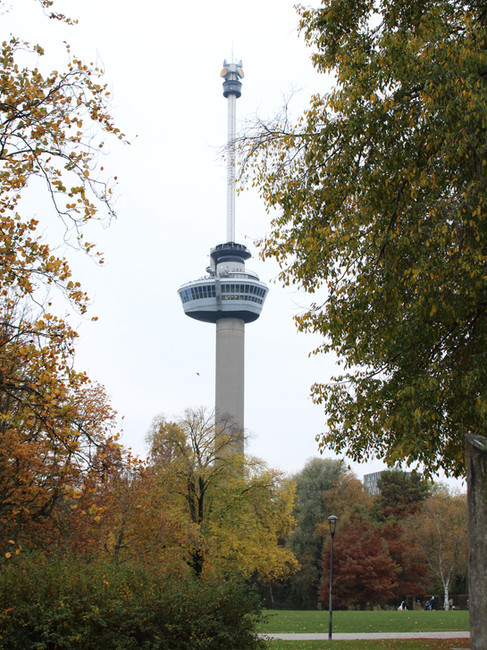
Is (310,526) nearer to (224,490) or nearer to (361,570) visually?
(361,570)

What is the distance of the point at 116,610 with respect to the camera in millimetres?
9078

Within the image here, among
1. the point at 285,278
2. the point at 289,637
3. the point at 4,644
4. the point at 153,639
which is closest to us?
the point at 4,644

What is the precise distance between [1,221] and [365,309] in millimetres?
5842

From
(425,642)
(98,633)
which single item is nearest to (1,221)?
(98,633)

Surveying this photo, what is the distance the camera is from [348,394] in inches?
483

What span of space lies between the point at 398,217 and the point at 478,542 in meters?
6.37

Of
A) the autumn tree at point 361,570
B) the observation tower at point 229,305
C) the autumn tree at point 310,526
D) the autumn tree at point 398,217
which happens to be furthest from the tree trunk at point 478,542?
the observation tower at point 229,305

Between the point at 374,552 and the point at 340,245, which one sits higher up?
the point at 340,245

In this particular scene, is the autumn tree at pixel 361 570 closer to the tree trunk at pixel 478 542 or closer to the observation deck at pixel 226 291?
the tree trunk at pixel 478 542

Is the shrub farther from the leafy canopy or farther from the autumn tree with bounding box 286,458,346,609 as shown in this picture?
the autumn tree with bounding box 286,458,346,609

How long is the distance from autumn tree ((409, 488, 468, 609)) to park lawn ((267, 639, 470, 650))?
33.7 meters

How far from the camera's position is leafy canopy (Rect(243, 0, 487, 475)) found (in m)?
9.70

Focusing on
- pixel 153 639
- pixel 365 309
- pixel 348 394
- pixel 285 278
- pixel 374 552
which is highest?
pixel 285 278

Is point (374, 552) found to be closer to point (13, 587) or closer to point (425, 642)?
point (425, 642)
